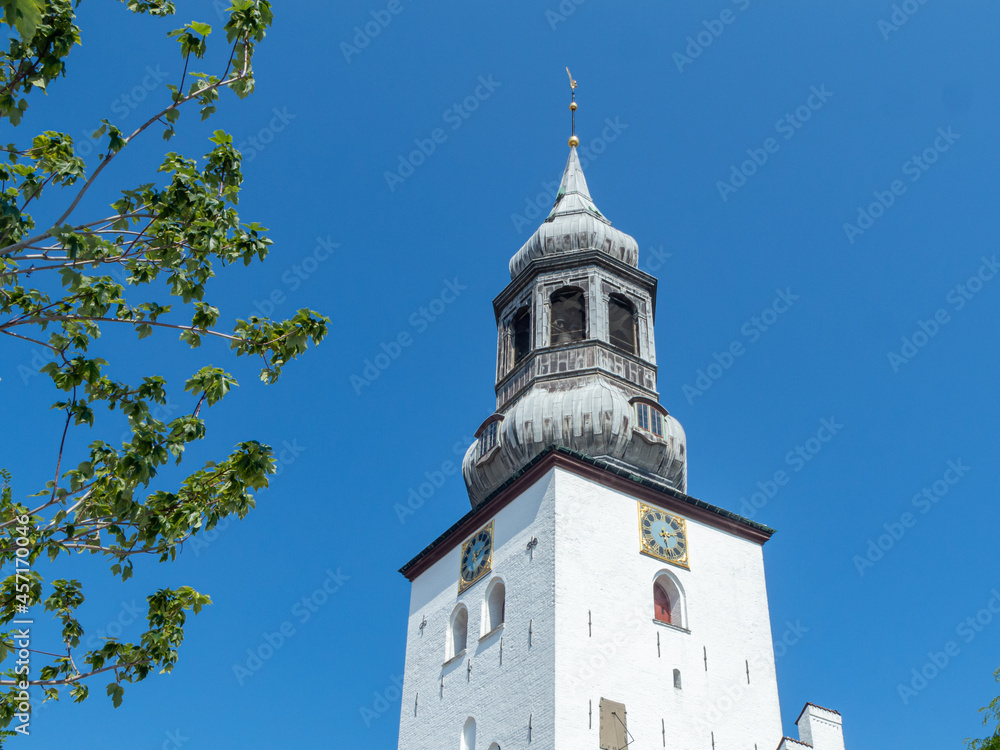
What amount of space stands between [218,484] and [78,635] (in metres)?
1.98

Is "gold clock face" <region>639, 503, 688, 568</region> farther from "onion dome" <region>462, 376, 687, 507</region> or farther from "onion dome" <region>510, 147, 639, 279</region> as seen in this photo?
"onion dome" <region>510, 147, 639, 279</region>

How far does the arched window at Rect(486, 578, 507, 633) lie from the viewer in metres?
22.4

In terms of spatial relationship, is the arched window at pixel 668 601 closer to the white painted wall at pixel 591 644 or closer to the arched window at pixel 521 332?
the white painted wall at pixel 591 644

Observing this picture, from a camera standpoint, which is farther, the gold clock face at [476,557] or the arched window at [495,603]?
the gold clock face at [476,557]

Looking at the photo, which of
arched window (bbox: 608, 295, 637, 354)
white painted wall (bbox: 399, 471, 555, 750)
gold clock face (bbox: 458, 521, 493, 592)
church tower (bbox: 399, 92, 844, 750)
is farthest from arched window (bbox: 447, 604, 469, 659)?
arched window (bbox: 608, 295, 637, 354)

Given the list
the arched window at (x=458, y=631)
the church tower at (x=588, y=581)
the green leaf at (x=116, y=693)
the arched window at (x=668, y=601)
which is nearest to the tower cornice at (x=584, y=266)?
the church tower at (x=588, y=581)

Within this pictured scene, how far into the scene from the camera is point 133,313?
9.50m

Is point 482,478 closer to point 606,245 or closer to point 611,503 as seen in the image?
point 611,503

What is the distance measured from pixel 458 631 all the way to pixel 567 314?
8.82 meters

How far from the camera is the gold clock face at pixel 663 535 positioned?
2252 cm

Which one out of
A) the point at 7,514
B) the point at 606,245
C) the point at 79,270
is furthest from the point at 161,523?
the point at 606,245

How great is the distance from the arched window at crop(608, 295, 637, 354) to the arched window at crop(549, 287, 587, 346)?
76 cm

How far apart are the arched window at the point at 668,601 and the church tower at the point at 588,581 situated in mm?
30

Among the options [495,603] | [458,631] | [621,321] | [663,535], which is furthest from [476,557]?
[621,321]
